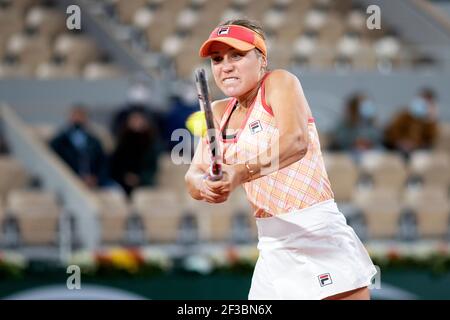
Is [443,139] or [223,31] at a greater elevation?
[443,139]

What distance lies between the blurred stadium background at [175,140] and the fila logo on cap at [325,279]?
303 centimetres

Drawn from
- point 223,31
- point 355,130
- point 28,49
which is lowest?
point 223,31

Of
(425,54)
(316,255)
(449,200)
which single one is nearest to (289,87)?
(316,255)

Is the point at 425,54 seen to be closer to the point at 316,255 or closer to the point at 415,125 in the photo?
the point at 415,125

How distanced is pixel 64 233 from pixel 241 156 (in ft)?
12.5

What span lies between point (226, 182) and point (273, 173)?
0.47m

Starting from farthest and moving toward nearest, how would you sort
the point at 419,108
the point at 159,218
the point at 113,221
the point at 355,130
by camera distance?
the point at 419,108 < the point at 355,130 < the point at 159,218 < the point at 113,221

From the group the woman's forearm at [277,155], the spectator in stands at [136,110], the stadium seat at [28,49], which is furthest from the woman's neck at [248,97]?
the stadium seat at [28,49]

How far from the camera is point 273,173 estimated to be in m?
3.72

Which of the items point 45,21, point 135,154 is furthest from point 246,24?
point 45,21

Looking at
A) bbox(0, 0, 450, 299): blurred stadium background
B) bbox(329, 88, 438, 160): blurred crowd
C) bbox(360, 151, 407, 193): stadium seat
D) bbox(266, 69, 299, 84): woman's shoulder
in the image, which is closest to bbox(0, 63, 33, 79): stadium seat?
bbox(0, 0, 450, 299): blurred stadium background

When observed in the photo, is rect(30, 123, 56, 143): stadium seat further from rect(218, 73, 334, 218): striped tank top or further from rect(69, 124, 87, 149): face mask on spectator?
rect(218, 73, 334, 218): striped tank top

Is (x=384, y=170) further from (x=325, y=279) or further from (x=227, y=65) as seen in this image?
(x=227, y=65)
